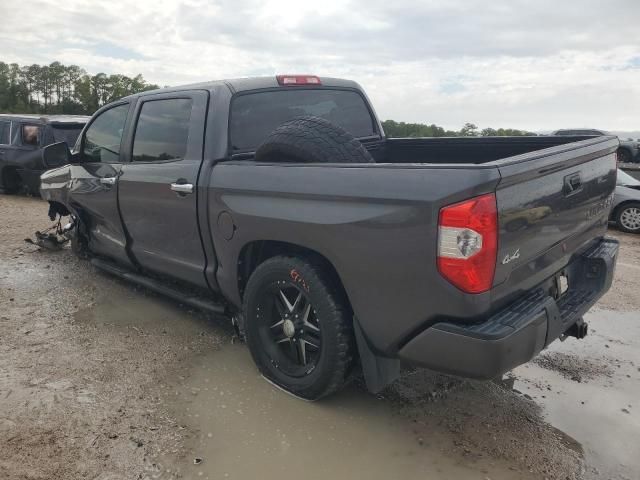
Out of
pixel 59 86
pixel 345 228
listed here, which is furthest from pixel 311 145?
pixel 59 86

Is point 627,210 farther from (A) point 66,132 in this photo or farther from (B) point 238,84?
(A) point 66,132

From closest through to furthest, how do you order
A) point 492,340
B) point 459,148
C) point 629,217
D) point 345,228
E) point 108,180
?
point 492,340 → point 345,228 → point 459,148 → point 108,180 → point 629,217

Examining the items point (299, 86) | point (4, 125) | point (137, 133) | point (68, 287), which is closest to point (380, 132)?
point (299, 86)

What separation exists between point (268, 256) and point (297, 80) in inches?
60.0

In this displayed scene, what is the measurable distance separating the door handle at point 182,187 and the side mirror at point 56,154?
2.01m

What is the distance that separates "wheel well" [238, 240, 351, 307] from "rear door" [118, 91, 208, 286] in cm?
40

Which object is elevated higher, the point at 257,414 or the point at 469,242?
the point at 469,242

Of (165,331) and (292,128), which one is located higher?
(292,128)

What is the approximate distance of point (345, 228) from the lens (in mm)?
2600

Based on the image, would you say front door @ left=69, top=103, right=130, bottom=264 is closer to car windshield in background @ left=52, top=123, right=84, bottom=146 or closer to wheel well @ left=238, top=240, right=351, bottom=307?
wheel well @ left=238, top=240, right=351, bottom=307

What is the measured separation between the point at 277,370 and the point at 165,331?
132 centimetres

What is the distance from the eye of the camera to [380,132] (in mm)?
4730

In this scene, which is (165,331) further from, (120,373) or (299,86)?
(299,86)

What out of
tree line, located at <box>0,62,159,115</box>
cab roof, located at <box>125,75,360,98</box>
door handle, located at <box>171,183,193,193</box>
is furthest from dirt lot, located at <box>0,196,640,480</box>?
tree line, located at <box>0,62,159,115</box>
